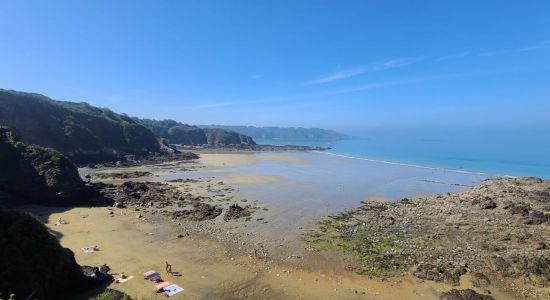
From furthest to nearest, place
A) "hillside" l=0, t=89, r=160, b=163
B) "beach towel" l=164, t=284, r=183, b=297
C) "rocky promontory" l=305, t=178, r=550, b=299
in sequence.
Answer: "hillside" l=0, t=89, r=160, b=163 < "rocky promontory" l=305, t=178, r=550, b=299 < "beach towel" l=164, t=284, r=183, b=297

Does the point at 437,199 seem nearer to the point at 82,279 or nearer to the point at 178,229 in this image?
the point at 178,229

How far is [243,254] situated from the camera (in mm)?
19906

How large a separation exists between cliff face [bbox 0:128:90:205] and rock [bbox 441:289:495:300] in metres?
31.4

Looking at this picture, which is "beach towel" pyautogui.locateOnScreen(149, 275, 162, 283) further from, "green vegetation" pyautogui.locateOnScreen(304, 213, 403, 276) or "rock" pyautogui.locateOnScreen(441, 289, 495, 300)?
"rock" pyautogui.locateOnScreen(441, 289, 495, 300)

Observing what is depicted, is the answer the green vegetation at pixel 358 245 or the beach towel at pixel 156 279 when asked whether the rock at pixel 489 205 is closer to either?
the green vegetation at pixel 358 245

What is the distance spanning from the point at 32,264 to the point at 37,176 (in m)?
23.1

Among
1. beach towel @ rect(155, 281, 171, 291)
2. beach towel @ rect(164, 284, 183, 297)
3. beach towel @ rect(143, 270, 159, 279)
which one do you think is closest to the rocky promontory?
beach towel @ rect(164, 284, 183, 297)

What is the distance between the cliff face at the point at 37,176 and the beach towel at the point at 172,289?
840 inches

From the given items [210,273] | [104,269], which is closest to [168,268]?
[210,273]

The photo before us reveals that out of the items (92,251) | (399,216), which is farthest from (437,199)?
(92,251)

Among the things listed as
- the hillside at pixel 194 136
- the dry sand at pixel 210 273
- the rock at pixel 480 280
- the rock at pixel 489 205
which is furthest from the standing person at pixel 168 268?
the hillside at pixel 194 136

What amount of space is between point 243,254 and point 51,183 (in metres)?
22.2

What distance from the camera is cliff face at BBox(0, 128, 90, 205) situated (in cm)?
3066

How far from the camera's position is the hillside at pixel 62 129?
57.7 m
